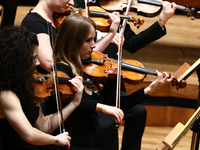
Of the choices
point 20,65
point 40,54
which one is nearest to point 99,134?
point 40,54

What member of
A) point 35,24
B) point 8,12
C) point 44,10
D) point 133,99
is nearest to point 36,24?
point 35,24

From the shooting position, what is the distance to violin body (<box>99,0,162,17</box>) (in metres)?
2.07

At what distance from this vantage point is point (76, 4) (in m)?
2.12

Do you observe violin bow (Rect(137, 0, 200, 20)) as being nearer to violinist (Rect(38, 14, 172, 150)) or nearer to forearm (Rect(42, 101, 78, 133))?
violinist (Rect(38, 14, 172, 150))

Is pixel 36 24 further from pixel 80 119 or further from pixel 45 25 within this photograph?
pixel 80 119

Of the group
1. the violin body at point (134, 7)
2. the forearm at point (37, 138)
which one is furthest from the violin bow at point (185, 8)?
the forearm at point (37, 138)

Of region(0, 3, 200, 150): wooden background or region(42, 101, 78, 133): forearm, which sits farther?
region(0, 3, 200, 150): wooden background

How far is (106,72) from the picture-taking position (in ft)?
5.26

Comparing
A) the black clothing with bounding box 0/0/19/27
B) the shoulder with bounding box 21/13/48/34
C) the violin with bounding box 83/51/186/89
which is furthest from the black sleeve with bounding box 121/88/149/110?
the black clothing with bounding box 0/0/19/27

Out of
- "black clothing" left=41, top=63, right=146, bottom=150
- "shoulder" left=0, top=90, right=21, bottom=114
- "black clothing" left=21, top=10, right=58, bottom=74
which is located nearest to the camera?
"shoulder" left=0, top=90, right=21, bottom=114

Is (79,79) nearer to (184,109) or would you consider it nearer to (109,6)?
(109,6)

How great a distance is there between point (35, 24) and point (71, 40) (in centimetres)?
30

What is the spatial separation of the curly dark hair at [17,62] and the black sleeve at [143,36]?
106 cm

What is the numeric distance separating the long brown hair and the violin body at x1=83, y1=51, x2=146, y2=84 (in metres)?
0.12
